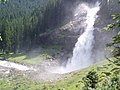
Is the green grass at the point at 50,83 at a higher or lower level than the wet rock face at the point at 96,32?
lower

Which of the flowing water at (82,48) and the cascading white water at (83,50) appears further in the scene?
the cascading white water at (83,50)

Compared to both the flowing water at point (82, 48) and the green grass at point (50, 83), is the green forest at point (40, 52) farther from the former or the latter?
the flowing water at point (82, 48)

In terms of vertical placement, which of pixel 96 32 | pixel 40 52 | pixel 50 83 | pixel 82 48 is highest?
pixel 96 32

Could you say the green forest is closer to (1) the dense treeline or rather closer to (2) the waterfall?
(1) the dense treeline

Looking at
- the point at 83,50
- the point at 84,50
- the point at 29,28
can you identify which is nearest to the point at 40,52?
the point at 83,50

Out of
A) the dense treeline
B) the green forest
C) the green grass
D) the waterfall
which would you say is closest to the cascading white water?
the waterfall

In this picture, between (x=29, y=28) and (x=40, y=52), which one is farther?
(x=29, y=28)

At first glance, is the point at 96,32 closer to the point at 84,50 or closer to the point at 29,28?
the point at 84,50

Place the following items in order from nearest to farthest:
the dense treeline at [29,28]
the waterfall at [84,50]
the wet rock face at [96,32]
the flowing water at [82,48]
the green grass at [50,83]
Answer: the green grass at [50,83] → the flowing water at [82,48] → the waterfall at [84,50] → the wet rock face at [96,32] → the dense treeline at [29,28]

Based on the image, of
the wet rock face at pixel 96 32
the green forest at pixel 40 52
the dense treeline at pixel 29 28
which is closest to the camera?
the green forest at pixel 40 52

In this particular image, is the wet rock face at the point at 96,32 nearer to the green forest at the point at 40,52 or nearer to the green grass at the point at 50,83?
the green forest at the point at 40,52

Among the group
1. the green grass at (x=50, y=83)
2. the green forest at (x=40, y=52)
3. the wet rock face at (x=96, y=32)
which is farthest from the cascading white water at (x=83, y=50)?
the green grass at (x=50, y=83)

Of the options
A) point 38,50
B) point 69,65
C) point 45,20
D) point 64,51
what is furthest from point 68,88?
point 45,20

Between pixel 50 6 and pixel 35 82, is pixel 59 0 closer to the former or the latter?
pixel 50 6
